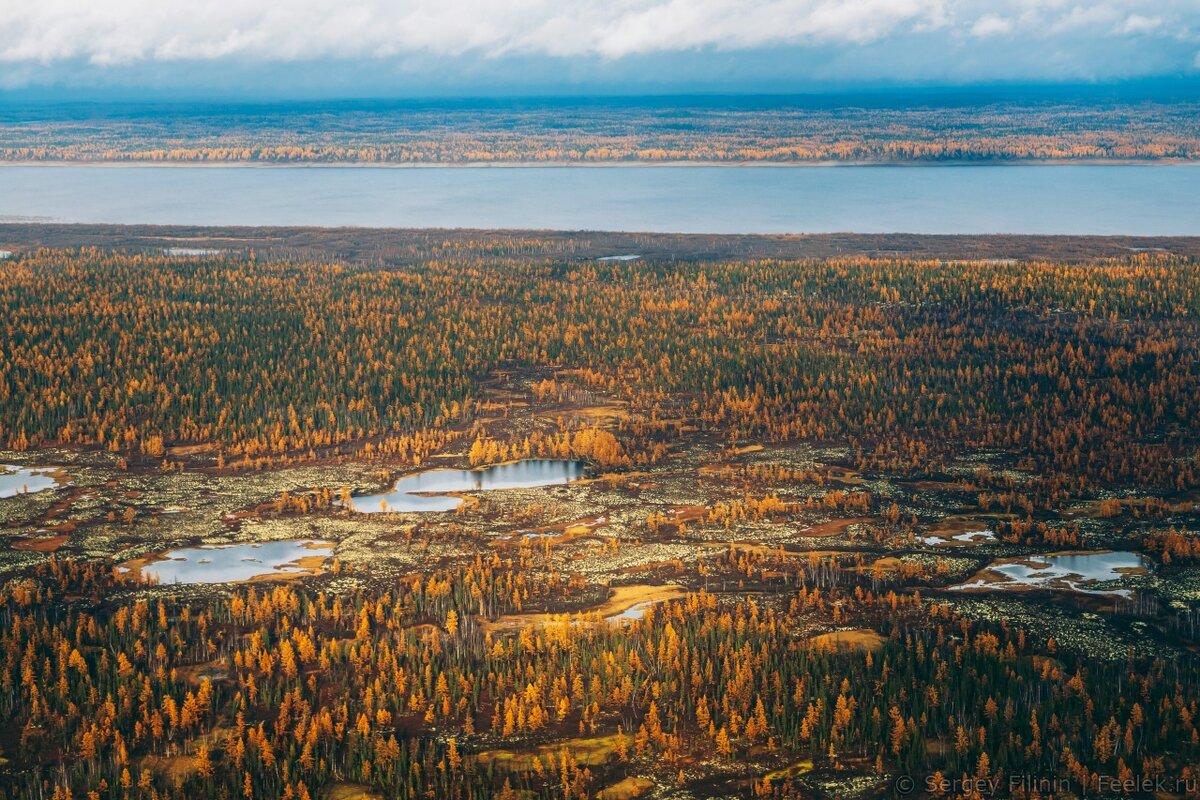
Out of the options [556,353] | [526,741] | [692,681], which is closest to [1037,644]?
[692,681]

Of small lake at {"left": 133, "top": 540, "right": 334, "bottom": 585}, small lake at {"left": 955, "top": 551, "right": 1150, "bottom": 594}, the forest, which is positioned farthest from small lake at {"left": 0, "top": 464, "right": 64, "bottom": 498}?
small lake at {"left": 955, "top": 551, "right": 1150, "bottom": 594}

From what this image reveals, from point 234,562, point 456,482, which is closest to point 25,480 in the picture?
point 234,562

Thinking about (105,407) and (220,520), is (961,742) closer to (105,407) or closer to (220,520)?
(220,520)

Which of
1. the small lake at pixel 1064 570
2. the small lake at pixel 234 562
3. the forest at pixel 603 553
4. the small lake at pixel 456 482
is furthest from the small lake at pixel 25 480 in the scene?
the small lake at pixel 1064 570

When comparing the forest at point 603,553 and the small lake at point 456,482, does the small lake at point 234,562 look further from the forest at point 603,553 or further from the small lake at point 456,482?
the small lake at point 456,482

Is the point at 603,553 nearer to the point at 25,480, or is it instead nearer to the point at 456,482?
the point at 456,482

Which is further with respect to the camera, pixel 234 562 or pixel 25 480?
pixel 25 480
